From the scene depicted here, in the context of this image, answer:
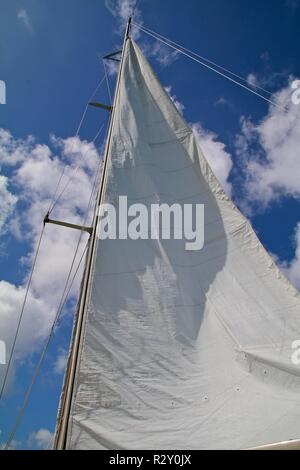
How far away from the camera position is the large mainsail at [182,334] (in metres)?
4.50

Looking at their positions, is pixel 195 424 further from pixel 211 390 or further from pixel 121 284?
pixel 121 284

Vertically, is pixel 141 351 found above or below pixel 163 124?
below

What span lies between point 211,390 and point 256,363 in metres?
0.84

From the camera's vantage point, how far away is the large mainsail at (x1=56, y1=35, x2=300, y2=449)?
14.8 ft

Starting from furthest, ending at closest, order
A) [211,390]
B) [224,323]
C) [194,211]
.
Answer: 1. [194,211]
2. [224,323]
3. [211,390]

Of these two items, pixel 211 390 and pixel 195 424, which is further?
pixel 211 390

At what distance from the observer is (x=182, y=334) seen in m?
5.67

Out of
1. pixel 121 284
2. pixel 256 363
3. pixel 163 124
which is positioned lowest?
pixel 256 363

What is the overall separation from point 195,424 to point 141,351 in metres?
1.24

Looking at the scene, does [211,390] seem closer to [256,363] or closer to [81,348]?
[256,363]

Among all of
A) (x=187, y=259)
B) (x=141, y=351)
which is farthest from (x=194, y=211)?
(x=141, y=351)
